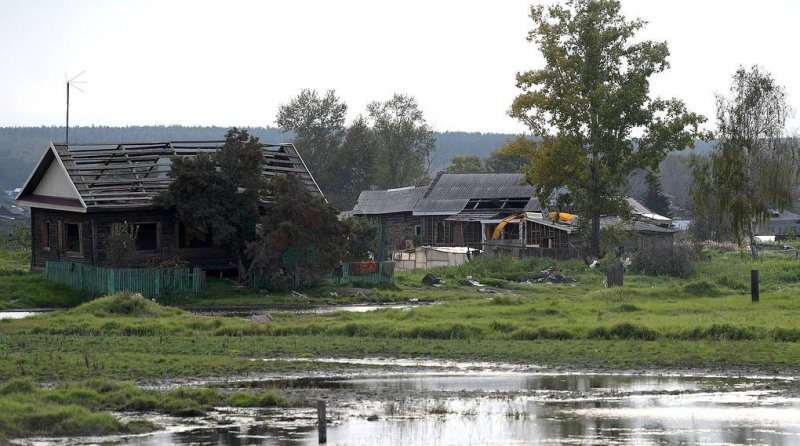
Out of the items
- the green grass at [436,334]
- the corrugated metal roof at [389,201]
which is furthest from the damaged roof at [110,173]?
the corrugated metal roof at [389,201]

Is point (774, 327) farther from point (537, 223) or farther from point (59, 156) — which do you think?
point (537, 223)

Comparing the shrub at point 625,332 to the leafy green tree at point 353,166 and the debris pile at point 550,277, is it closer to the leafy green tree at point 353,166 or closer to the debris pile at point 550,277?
the debris pile at point 550,277

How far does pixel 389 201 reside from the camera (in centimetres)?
9350

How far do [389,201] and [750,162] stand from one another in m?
32.1

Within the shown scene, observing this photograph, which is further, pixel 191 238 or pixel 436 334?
pixel 191 238

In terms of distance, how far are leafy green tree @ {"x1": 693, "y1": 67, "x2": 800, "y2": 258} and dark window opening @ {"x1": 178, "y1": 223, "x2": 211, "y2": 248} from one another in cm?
2829

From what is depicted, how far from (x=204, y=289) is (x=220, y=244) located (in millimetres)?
4098

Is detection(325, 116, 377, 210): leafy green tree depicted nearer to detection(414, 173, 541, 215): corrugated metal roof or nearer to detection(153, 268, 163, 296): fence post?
detection(414, 173, 541, 215): corrugated metal roof

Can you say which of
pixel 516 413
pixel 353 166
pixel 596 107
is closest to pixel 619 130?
pixel 596 107

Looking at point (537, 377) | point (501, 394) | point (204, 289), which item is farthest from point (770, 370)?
point (204, 289)

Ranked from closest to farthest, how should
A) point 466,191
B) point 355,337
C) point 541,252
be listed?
point 355,337 → point 541,252 → point 466,191

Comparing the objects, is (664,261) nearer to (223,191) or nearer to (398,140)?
(223,191)

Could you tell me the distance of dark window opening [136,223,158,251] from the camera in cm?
5312

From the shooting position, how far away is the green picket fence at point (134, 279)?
4784cm
